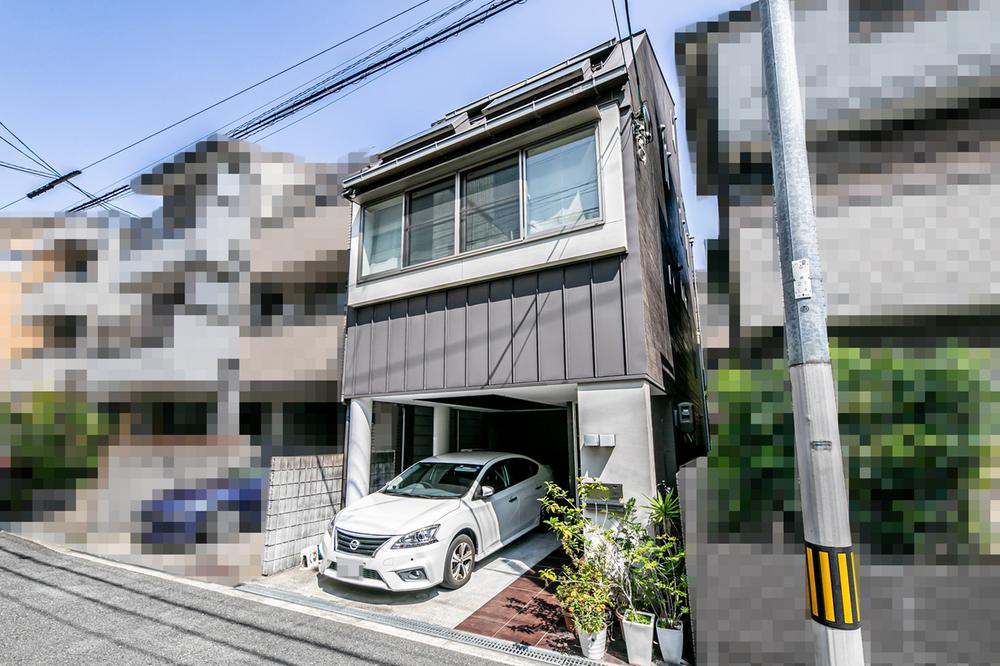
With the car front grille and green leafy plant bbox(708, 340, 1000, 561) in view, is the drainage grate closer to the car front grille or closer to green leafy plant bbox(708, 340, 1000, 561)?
the car front grille

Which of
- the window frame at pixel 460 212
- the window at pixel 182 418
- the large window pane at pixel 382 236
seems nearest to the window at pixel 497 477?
the window frame at pixel 460 212

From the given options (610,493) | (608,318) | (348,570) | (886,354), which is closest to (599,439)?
(610,493)

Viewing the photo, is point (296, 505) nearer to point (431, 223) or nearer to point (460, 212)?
point (431, 223)

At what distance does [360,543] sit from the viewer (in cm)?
531

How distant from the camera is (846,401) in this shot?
11.9 ft

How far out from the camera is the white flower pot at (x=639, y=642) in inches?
156

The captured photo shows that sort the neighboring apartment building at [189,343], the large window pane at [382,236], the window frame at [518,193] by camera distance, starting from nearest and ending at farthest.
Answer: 1. the window frame at [518,193]
2. the neighboring apartment building at [189,343]
3. the large window pane at [382,236]

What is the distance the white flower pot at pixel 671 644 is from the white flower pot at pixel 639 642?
105 millimetres

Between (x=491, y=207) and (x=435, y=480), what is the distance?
14.0 ft

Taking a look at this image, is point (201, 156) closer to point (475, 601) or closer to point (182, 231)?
point (182, 231)

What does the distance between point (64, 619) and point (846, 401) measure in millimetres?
7874

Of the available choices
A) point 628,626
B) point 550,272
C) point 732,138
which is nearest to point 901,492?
point 628,626

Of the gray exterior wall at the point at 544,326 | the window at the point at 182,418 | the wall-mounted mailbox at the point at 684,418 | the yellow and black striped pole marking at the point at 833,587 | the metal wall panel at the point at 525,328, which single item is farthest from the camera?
the window at the point at 182,418

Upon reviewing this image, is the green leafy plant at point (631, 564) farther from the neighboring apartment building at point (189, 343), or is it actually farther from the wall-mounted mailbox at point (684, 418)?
the neighboring apartment building at point (189, 343)
